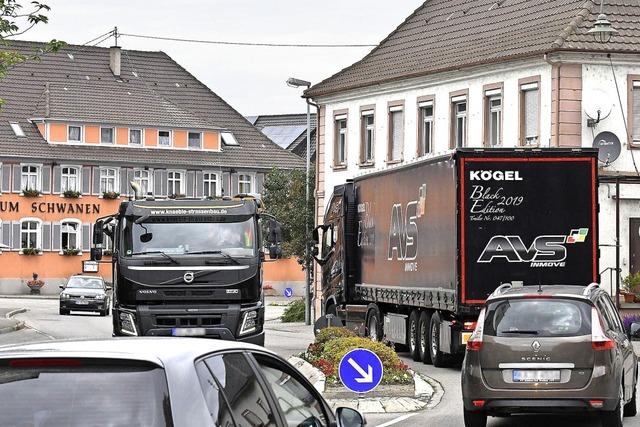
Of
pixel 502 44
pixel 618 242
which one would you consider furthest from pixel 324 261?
pixel 502 44

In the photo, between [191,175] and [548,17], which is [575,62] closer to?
[548,17]

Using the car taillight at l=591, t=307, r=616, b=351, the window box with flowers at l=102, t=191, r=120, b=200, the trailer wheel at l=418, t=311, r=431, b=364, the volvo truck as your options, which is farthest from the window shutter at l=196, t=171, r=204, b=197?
the car taillight at l=591, t=307, r=616, b=351

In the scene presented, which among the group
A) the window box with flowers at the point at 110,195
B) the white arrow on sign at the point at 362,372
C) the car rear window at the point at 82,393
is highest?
Result: the window box with flowers at the point at 110,195

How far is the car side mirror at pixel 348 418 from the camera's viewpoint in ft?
26.8

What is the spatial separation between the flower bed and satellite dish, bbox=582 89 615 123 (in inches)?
709

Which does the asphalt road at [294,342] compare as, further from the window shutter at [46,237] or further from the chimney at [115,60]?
the chimney at [115,60]

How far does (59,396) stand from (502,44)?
40448mm

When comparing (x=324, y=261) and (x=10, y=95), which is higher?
(x=10, y=95)

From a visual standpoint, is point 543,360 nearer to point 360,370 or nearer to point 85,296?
point 360,370

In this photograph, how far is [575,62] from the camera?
41.7 m

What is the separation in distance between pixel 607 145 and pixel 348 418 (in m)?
33.9

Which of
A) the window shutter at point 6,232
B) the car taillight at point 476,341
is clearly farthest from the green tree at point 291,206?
the car taillight at point 476,341

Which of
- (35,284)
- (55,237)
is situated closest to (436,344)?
(35,284)

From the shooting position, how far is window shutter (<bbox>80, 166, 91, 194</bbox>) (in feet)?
300
